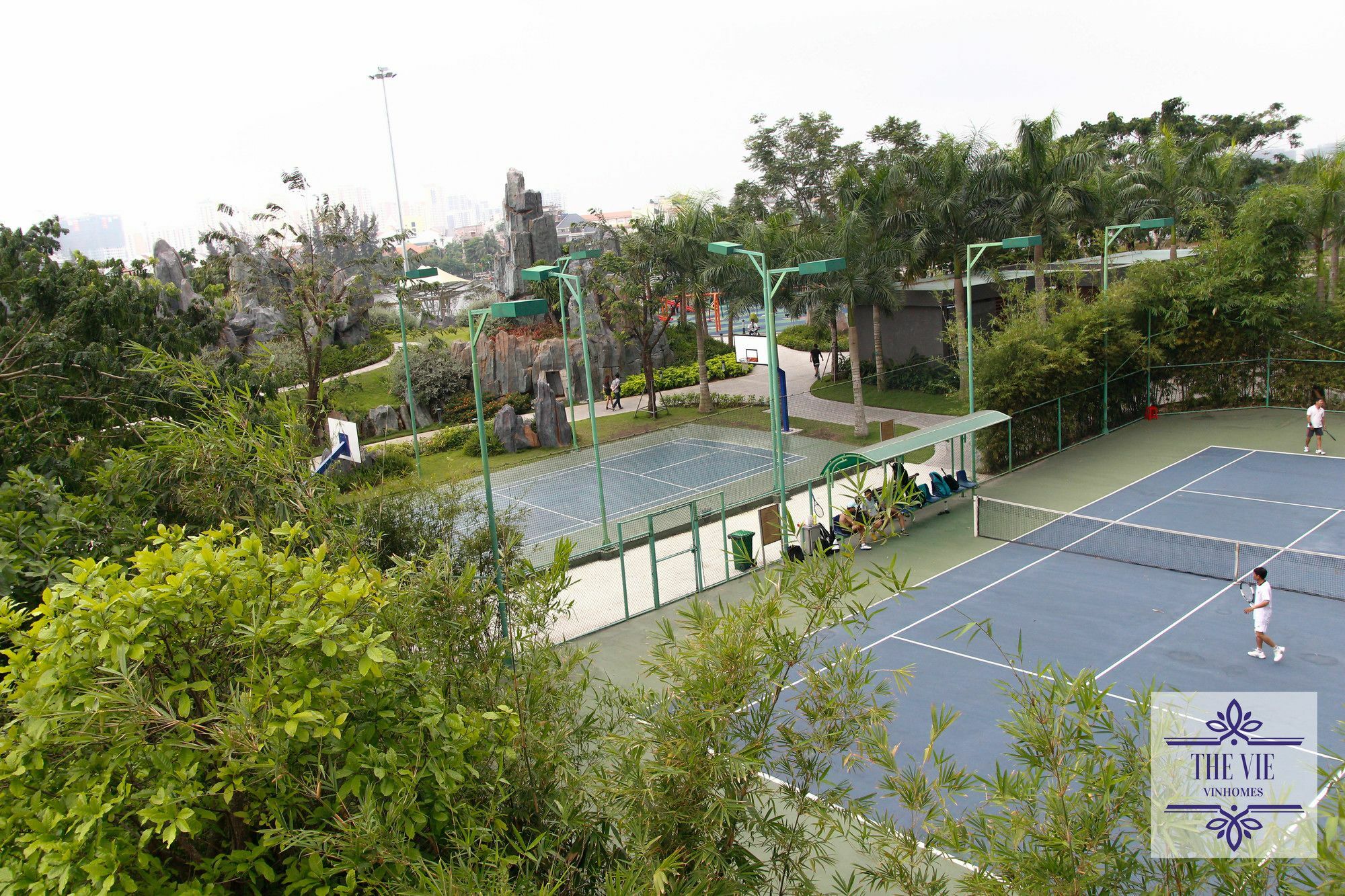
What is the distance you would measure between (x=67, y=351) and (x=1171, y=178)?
3870 centimetres

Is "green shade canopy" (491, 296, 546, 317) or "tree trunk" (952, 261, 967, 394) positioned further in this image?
"tree trunk" (952, 261, 967, 394)

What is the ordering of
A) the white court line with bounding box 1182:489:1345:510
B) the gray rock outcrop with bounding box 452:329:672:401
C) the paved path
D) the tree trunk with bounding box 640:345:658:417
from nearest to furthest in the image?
1. the white court line with bounding box 1182:489:1345:510
2. the paved path
3. the tree trunk with bounding box 640:345:658:417
4. the gray rock outcrop with bounding box 452:329:672:401

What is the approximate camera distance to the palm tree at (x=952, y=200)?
29.2m

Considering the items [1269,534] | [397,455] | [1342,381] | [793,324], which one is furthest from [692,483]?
[793,324]

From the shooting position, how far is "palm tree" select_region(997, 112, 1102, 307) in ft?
94.9

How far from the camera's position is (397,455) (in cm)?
3056

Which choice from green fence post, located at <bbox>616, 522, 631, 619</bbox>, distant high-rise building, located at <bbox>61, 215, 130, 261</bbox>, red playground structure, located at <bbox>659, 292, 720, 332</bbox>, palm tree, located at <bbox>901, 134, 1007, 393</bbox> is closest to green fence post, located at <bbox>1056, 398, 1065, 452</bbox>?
palm tree, located at <bbox>901, 134, 1007, 393</bbox>

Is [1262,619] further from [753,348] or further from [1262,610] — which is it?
[753,348]

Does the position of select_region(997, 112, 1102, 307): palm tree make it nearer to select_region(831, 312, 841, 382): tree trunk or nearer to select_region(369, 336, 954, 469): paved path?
select_region(369, 336, 954, 469): paved path

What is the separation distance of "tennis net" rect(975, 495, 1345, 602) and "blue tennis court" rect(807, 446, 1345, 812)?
0.04m

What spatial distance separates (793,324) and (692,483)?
103 feet

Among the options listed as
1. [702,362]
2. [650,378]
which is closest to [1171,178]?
[702,362]

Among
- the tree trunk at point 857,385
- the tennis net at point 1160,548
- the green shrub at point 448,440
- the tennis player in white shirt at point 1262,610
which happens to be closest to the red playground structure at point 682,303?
the tree trunk at point 857,385

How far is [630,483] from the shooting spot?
2731 cm
